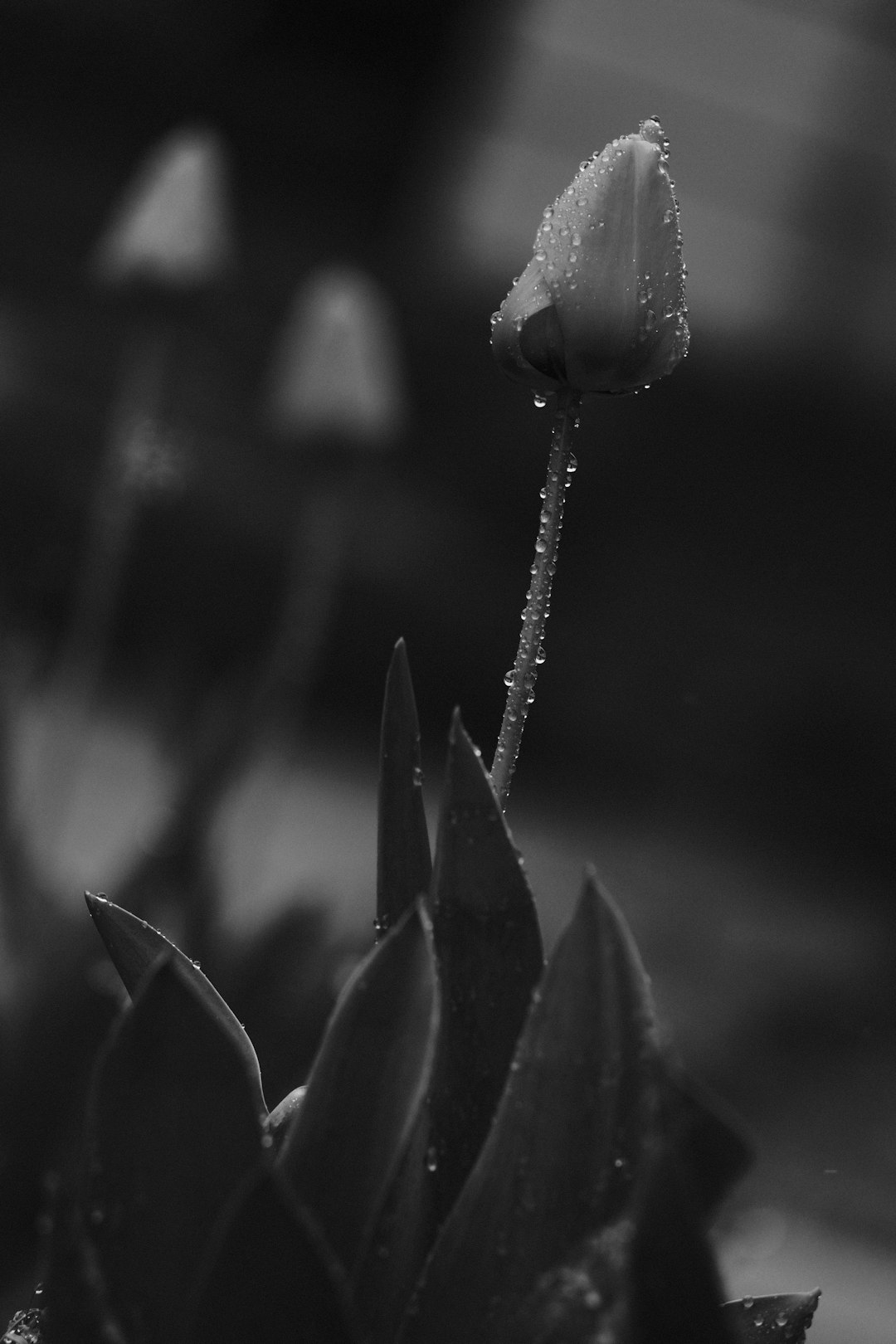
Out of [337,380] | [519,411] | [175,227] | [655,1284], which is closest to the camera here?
[655,1284]

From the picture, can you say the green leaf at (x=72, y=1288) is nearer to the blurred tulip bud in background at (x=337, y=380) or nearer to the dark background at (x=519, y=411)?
the blurred tulip bud in background at (x=337, y=380)

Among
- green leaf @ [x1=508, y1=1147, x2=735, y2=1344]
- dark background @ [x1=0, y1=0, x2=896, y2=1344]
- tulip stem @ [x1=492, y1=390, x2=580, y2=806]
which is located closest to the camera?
green leaf @ [x1=508, y1=1147, x2=735, y2=1344]

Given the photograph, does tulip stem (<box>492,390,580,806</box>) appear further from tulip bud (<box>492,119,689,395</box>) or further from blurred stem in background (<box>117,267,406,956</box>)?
blurred stem in background (<box>117,267,406,956</box>)

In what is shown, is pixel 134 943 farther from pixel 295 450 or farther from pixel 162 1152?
pixel 295 450

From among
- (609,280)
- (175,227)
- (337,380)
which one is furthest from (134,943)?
(337,380)

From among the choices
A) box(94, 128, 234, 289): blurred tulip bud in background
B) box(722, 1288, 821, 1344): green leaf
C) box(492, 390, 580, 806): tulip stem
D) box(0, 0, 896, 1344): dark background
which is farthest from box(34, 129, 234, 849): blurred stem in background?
box(0, 0, 896, 1344): dark background

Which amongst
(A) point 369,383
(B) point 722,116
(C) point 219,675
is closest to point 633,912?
(C) point 219,675

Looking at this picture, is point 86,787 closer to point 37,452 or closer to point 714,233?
point 37,452
